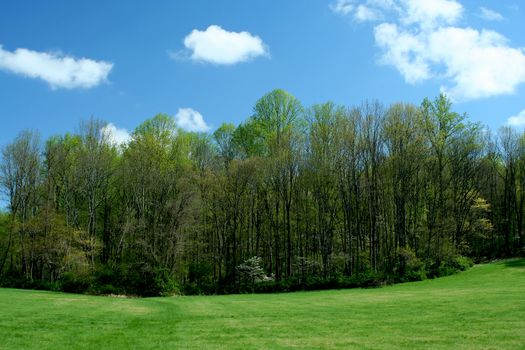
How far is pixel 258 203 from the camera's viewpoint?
175 feet

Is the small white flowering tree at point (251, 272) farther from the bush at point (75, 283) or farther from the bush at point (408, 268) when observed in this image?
the bush at point (75, 283)

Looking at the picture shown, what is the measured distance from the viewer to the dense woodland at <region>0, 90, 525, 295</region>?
4397cm

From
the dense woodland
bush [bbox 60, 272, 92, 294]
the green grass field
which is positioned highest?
the dense woodland

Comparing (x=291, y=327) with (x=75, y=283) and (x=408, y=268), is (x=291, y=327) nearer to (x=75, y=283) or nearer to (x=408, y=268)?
(x=408, y=268)

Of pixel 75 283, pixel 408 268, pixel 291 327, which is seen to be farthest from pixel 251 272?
pixel 291 327

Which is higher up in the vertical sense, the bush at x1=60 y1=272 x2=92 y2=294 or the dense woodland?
the dense woodland

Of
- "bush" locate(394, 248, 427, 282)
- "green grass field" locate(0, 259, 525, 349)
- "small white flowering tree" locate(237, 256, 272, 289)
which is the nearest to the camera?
"green grass field" locate(0, 259, 525, 349)

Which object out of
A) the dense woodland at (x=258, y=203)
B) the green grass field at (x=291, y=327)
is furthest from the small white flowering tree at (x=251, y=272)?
the green grass field at (x=291, y=327)

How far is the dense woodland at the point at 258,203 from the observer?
43969mm

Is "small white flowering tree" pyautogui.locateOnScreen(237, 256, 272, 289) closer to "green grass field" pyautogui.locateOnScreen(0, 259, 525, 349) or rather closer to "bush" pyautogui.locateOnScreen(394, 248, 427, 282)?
"bush" pyautogui.locateOnScreen(394, 248, 427, 282)

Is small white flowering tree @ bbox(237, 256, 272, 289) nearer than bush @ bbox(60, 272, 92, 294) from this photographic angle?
No

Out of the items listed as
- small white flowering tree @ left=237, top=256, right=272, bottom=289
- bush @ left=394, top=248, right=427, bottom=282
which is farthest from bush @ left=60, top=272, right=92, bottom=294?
bush @ left=394, top=248, right=427, bottom=282

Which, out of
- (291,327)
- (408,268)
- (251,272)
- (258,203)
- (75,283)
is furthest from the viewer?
(258,203)

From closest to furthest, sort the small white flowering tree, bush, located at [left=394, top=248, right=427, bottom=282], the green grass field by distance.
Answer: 1. the green grass field
2. bush, located at [left=394, top=248, right=427, bottom=282]
3. the small white flowering tree
